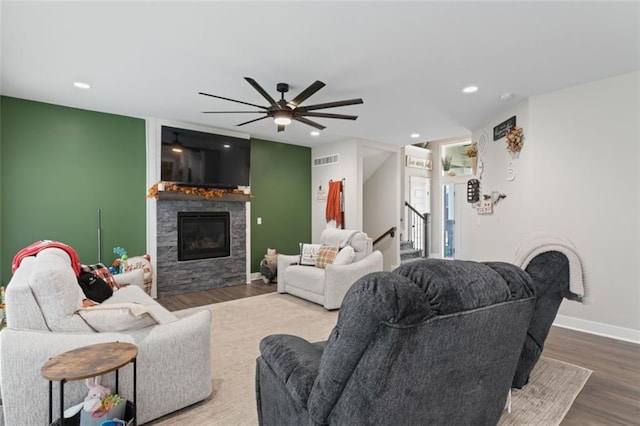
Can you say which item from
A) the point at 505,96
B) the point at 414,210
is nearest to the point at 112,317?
the point at 505,96

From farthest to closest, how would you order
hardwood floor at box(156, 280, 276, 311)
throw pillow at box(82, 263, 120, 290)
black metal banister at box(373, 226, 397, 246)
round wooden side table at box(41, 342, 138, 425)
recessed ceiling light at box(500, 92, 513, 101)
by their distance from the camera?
black metal banister at box(373, 226, 397, 246) < hardwood floor at box(156, 280, 276, 311) < recessed ceiling light at box(500, 92, 513, 101) < throw pillow at box(82, 263, 120, 290) < round wooden side table at box(41, 342, 138, 425)

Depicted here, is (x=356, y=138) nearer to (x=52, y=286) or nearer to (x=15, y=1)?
(x=15, y=1)

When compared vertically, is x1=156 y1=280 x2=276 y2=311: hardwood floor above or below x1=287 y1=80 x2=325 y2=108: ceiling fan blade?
below

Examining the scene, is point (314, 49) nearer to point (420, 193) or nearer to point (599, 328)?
point (599, 328)

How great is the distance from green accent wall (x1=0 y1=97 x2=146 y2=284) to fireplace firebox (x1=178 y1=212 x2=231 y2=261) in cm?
57

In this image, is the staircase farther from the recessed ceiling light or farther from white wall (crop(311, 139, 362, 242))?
the recessed ceiling light

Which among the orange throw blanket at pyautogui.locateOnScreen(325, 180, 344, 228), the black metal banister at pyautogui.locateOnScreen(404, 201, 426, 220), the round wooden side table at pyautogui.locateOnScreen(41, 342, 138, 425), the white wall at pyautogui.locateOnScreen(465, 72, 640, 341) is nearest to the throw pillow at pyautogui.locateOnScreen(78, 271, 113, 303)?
the round wooden side table at pyautogui.locateOnScreen(41, 342, 138, 425)

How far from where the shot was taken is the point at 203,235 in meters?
5.25

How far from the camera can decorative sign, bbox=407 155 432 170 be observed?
7.90 metres

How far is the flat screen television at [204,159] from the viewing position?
4.80 meters

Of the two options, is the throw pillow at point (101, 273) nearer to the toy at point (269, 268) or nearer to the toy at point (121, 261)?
the toy at point (121, 261)

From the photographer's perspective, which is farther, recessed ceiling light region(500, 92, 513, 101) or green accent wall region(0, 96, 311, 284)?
green accent wall region(0, 96, 311, 284)

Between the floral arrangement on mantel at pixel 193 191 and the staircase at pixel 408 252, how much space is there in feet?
12.7

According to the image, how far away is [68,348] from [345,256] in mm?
3225
